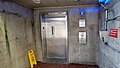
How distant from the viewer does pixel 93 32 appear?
13.5ft

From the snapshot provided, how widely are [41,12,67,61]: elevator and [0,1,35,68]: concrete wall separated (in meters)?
0.71

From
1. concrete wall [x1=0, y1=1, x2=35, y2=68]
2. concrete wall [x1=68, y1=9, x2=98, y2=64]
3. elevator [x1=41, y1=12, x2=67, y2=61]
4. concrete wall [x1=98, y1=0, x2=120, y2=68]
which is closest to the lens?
concrete wall [x1=98, y1=0, x2=120, y2=68]

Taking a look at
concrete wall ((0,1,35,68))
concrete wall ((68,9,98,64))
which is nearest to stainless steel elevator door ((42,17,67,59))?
concrete wall ((68,9,98,64))

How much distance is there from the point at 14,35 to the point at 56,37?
194 centimetres

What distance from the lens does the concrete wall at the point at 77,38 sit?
411cm

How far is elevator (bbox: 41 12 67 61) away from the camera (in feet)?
15.0

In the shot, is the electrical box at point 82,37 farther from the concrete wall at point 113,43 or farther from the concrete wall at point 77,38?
the concrete wall at point 113,43

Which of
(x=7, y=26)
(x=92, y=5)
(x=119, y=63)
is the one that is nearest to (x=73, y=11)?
(x=92, y=5)

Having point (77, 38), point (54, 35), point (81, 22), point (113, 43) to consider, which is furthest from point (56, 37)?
point (113, 43)

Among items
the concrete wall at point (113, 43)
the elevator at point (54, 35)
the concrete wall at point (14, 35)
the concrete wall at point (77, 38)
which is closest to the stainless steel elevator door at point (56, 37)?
the elevator at point (54, 35)

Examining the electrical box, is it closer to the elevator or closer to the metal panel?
the metal panel

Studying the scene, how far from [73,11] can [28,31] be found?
1.83m

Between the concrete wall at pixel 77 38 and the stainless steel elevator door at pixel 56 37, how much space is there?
0.40 metres

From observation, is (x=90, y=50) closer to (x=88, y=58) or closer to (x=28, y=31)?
(x=88, y=58)
